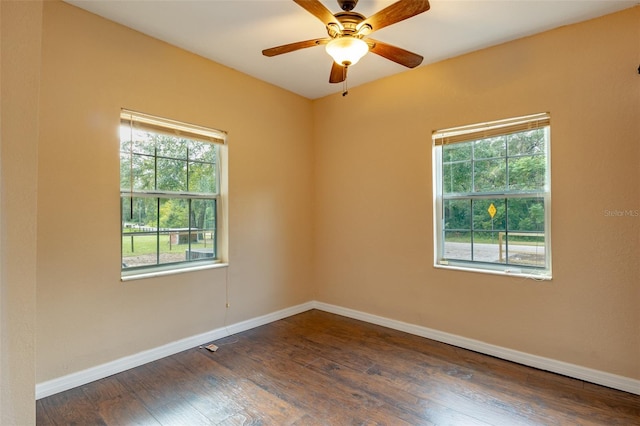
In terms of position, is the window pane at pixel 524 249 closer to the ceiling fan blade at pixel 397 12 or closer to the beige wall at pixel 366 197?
the beige wall at pixel 366 197

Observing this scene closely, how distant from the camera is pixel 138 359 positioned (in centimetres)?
266

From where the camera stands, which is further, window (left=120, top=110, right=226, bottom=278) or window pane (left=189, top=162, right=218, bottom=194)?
window pane (left=189, top=162, right=218, bottom=194)

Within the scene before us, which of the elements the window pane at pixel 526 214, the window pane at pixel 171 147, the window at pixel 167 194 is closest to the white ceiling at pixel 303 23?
the window at pixel 167 194

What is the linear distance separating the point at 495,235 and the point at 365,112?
191 centimetres

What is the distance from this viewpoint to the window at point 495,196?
2715 millimetres

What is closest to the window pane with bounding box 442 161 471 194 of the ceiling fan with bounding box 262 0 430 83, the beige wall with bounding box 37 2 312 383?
the ceiling fan with bounding box 262 0 430 83

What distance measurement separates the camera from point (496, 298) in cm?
286

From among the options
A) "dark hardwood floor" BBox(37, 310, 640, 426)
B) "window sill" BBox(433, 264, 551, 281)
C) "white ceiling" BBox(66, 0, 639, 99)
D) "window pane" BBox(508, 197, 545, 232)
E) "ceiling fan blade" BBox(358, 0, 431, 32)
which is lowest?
"dark hardwood floor" BBox(37, 310, 640, 426)

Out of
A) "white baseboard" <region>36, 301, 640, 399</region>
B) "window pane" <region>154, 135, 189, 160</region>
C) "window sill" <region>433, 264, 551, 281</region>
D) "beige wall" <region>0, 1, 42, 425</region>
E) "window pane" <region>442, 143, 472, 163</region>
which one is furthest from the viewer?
"window pane" <region>442, 143, 472, 163</region>

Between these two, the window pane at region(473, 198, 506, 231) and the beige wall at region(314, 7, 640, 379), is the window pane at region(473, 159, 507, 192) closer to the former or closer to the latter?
the window pane at region(473, 198, 506, 231)

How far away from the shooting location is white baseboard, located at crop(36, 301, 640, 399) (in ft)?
7.52

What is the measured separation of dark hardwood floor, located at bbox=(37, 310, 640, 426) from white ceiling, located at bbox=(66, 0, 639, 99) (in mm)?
2739

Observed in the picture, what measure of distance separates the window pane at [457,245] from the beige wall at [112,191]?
6.42 feet

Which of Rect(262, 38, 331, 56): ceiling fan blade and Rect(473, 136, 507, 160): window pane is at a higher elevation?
Rect(262, 38, 331, 56): ceiling fan blade
